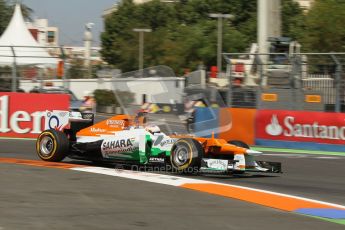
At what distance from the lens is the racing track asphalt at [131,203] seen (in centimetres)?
665

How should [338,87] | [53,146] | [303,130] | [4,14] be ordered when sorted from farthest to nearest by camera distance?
1. [4,14]
2. [303,130]
3. [338,87]
4. [53,146]

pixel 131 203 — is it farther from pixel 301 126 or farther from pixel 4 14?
pixel 4 14

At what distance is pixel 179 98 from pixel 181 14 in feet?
211

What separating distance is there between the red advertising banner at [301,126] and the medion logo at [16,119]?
6351 millimetres

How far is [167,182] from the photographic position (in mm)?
9617

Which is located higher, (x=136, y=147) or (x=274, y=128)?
(x=274, y=128)

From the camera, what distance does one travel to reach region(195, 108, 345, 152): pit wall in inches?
656

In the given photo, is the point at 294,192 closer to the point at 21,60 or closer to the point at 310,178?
the point at 310,178

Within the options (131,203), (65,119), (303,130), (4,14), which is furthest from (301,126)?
(4,14)

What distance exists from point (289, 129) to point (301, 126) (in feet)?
1.30

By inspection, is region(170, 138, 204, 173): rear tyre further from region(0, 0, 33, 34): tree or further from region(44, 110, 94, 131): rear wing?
region(0, 0, 33, 34): tree

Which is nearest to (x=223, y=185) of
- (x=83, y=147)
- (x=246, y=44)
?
(x=83, y=147)

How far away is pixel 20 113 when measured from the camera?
18828 mm

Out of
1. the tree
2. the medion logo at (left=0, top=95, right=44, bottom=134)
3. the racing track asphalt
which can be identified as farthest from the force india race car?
the tree
